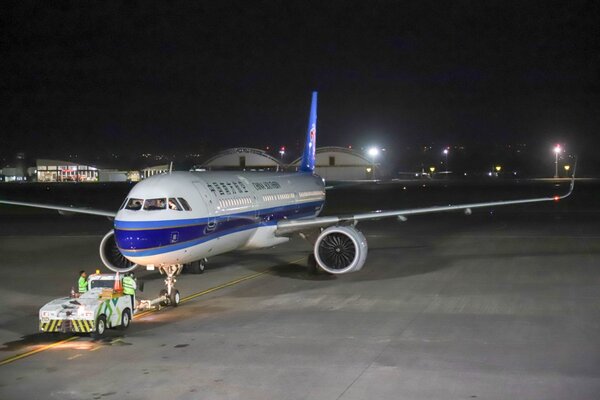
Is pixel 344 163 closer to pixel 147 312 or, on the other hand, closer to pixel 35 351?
pixel 147 312

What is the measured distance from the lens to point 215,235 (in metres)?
22.1

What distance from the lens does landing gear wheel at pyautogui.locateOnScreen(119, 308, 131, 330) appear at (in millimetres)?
16938

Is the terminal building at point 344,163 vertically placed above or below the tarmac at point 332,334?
above

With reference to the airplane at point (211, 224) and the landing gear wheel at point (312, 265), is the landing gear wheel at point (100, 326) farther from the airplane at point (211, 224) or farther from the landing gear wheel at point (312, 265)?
the landing gear wheel at point (312, 265)

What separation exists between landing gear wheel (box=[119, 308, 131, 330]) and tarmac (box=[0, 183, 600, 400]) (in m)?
0.37

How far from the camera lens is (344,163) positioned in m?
156

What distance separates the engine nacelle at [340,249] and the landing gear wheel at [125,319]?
828cm

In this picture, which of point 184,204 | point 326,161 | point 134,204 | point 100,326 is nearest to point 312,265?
point 184,204

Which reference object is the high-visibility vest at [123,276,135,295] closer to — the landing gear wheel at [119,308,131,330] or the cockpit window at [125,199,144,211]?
the landing gear wheel at [119,308,131,330]

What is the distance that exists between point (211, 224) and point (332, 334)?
703 cm

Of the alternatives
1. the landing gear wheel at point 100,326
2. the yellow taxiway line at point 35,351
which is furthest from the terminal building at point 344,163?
the yellow taxiway line at point 35,351

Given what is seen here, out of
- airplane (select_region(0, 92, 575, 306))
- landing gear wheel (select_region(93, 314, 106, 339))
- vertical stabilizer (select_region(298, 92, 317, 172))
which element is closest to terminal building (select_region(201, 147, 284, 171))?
vertical stabilizer (select_region(298, 92, 317, 172))

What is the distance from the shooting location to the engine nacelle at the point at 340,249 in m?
23.8

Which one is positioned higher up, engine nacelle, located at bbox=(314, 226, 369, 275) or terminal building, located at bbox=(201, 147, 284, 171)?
terminal building, located at bbox=(201, 147, 284, 171)
